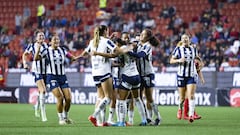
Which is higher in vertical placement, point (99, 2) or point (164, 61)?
point (99, 2)

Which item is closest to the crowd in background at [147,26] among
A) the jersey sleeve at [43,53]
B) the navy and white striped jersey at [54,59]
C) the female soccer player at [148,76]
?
the female soccer player at [148,76]

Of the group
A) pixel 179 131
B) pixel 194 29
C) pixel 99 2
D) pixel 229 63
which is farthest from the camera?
pixel 99 2

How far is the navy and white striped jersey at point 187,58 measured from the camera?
1953 cm

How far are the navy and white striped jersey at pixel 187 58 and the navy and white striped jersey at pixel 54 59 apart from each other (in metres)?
3.48

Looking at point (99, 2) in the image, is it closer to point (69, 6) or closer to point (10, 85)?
point (69, 6)

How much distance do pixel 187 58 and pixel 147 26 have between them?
20.5 meters

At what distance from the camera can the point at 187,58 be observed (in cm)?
1956

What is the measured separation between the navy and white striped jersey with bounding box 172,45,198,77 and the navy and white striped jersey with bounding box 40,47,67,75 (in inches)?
137

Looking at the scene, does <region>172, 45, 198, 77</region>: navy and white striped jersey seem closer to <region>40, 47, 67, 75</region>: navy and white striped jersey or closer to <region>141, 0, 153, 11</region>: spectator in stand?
<region>40, 47, 67, 75</region>: navy and white striped jersey

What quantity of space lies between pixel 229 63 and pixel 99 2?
45.4 feet

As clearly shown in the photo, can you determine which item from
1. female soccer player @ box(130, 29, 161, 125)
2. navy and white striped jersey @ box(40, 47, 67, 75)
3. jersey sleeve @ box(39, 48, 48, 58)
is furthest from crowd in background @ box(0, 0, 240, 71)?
jersey sleeve @ box(39, 48, 48, 58)

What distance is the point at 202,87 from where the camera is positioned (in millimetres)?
30984

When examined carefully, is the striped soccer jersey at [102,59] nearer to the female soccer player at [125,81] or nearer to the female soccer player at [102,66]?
the female soccer player at [102,66]

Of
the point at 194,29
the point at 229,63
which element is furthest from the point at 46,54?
the point at 194,29
